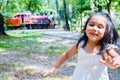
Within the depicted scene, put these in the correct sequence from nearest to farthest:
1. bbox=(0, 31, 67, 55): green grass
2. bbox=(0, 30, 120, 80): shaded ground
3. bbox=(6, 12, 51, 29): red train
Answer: bbox=(0, 30, 120, 80): shaded ground → bbox=(0, 31, 67, 55): green grass → bbox=(6, 12, 51, 29): red train

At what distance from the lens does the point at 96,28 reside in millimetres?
2709

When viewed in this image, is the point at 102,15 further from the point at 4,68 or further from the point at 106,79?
the point at 4,68

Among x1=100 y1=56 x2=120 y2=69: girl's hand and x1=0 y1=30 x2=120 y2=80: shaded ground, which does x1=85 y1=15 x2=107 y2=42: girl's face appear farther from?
x1=0 y1=30 x2=120 y2=80: shaded ground

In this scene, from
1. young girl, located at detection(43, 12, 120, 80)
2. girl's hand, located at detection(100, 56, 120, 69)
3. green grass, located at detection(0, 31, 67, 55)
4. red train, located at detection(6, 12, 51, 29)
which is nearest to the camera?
girl's hand, located at detection(100, 56, 120, 69)

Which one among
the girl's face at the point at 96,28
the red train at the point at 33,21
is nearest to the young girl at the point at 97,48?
the girl's face at the point at 96,28

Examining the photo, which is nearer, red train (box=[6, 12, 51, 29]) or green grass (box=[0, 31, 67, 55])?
green grass (box=[0, 31, 67, 55])

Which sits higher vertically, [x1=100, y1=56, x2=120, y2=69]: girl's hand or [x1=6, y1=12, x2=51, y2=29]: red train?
[x1=100, y1=56, x2=120, y2=69]: girl's hand

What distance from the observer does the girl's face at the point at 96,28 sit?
2.71 meters

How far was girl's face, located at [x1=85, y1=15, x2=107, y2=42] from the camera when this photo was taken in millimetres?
2712

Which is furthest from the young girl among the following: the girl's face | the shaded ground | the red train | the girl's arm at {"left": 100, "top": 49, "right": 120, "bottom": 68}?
the red train

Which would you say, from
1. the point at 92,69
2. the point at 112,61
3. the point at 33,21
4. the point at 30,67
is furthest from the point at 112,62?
the point at 33,21

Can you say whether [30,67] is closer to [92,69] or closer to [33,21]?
[92,69]

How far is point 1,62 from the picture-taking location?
8.46m

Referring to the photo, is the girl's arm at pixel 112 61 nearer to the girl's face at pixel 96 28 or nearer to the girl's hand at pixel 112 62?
the girl's hand at pixel 112 62
